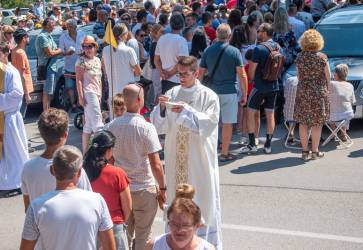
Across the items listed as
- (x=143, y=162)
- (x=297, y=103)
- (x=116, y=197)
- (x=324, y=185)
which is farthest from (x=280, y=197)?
(x=116, y=197)

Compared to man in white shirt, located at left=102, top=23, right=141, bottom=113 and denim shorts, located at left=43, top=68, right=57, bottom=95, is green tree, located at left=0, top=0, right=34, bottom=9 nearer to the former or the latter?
denim shorts, located at left=43, top=68, right=57, bottom=95

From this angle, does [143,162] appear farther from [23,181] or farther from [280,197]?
[280,197]

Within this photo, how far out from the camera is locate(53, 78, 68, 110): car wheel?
16.0m

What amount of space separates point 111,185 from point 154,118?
57.2 inches

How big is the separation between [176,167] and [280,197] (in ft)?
8.92

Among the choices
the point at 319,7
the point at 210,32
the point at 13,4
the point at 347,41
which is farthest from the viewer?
the point at 13,4

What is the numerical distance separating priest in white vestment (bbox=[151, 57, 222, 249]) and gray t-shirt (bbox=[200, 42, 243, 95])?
3.72m

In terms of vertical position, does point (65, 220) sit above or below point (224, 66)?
above

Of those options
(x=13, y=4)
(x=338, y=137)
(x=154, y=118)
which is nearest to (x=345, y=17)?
(x=338, y=137)

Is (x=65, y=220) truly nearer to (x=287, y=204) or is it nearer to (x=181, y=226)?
(x=181, y=226)

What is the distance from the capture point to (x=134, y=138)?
6.60 m

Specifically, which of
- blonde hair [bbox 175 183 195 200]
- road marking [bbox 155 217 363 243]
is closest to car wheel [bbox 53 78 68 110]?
road marking [bbox 155 217 363 243]

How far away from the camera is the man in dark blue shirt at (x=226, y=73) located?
35.3ft

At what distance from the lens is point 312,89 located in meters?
10.9
